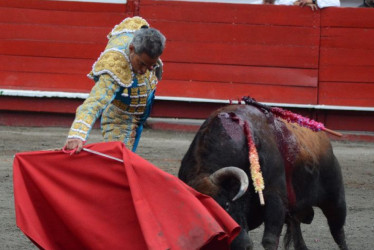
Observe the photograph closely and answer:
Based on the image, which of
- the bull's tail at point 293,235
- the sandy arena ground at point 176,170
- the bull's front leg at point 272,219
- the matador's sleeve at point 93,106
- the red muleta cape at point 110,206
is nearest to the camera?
the red muleta cape at point 110,206

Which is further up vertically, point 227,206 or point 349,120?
point 227,206

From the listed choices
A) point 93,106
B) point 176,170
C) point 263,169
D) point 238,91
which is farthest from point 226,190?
point 238,91

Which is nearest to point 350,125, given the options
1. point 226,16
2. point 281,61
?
point 281,61

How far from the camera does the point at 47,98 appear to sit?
7629 mm

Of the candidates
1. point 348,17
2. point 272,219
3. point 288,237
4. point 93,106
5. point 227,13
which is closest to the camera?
point 93,106

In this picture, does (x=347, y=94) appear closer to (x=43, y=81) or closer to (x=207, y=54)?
(x=207, y=54)

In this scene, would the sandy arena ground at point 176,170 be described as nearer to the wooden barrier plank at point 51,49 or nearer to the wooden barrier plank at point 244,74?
the wooden barrier plank at point 244,74

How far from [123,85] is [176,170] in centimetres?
235

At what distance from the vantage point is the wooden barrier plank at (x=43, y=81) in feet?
25.1

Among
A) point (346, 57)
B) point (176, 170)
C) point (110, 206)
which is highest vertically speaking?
point (346, 57)

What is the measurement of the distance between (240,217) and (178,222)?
1.64 feet

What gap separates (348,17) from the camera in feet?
24.6

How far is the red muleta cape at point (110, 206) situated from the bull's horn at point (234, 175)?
133 mm

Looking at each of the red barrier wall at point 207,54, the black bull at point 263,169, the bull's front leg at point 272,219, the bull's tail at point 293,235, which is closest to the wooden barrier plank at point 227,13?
the red barrier wall at point 207,54
